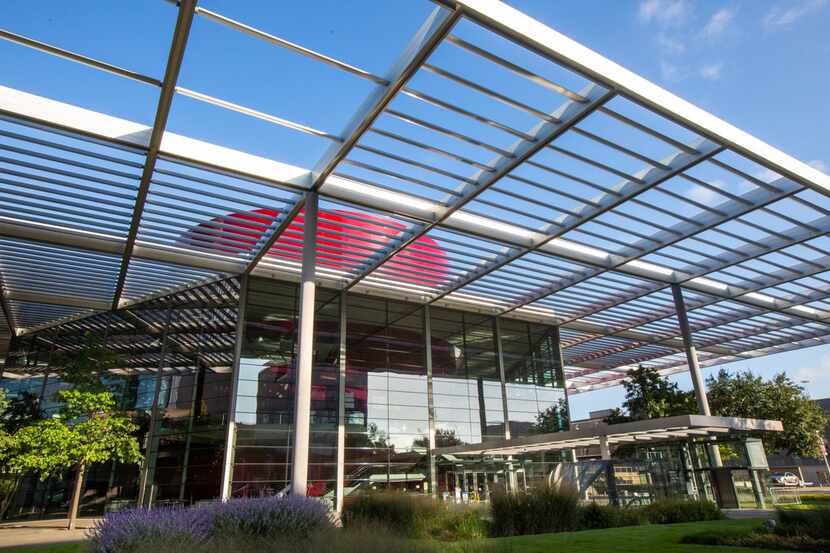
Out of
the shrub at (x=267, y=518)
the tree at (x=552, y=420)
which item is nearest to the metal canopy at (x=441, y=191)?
the tree at (x=552, y=420)

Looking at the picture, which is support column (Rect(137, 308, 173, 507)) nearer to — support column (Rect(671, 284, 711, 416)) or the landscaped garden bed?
the landscaped garden bed

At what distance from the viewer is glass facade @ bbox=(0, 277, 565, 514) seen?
20438 millimetres

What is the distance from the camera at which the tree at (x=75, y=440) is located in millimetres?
17297

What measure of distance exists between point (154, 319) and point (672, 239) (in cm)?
2152

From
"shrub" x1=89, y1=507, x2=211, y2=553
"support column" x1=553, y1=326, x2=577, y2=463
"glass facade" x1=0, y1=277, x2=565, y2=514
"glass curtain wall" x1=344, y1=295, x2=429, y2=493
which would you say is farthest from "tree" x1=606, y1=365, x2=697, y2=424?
"shrub" x1=89, y1=507, x2=211, y2=553

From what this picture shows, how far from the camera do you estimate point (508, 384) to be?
27438 mm

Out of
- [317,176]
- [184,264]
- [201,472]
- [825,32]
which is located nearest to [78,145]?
[317,176]

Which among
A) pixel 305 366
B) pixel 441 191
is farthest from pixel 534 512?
pixel 441 191

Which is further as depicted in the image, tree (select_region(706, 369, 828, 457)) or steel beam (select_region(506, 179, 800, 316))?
tree (select_region(706, 369, 828, 457))

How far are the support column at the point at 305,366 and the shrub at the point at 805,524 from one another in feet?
31.3

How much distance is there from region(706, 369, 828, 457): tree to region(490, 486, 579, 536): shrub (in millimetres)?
20128

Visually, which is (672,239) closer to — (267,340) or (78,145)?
(267,340)

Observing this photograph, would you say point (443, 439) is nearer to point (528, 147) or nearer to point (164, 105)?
point (528, 147)

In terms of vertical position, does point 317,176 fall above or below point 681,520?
above
